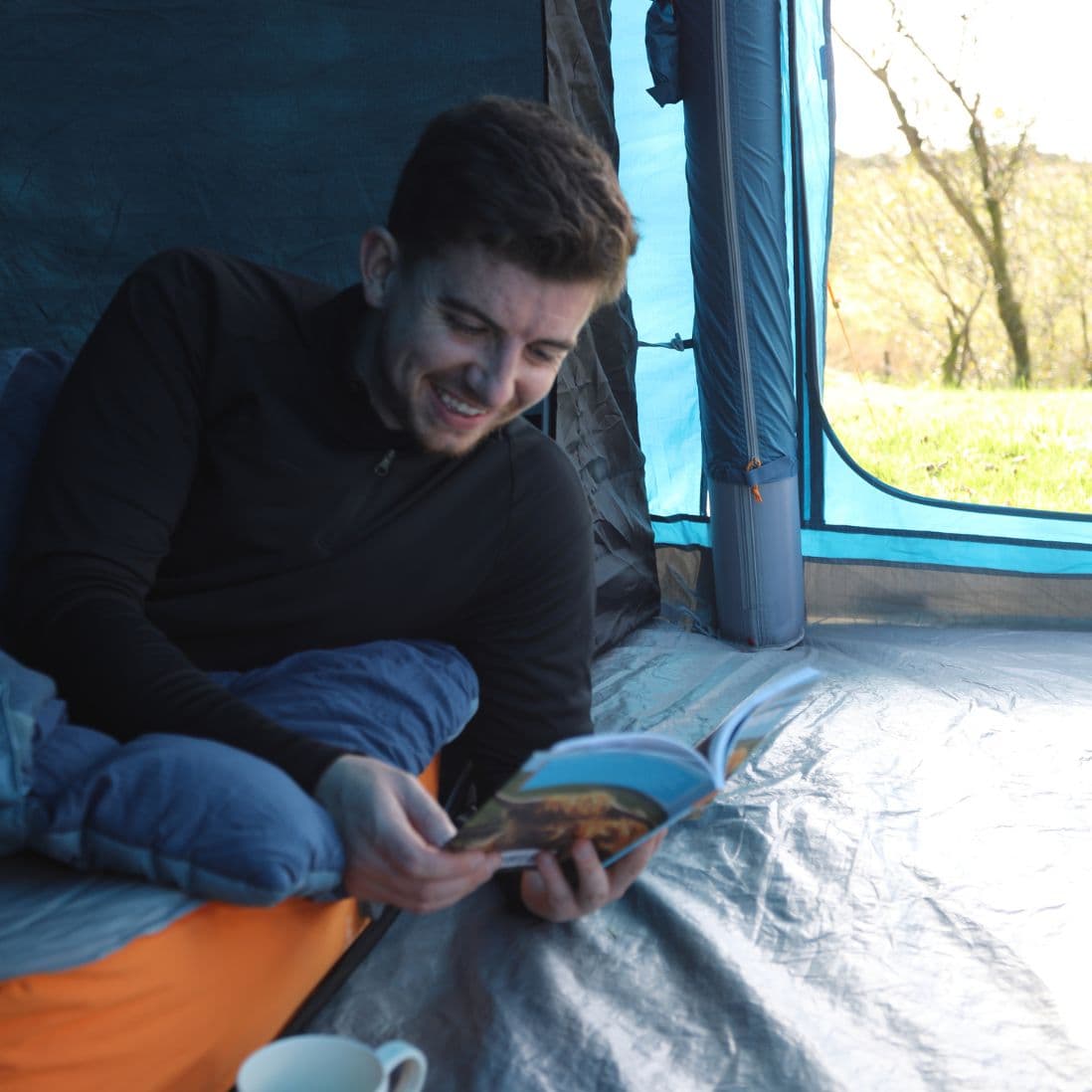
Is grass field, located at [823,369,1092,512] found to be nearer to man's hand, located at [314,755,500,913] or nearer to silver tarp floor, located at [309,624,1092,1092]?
silver tarp floor, located at [309,624,1092,1092]

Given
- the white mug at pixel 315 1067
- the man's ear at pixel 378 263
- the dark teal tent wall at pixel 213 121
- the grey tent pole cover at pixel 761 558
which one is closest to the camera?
the white mug at pixel 315 1067

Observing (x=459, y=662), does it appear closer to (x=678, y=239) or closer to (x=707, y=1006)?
(x=707, y=1006)

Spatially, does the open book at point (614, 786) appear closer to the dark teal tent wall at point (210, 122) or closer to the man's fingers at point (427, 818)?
the man's fingers at point (427, 818)

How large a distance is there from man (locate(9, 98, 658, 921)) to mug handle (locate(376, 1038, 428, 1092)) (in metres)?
0.26

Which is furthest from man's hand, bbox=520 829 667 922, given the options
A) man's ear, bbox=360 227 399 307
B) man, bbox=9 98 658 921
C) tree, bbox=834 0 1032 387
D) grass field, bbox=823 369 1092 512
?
tree, bbox=834 0 1032 387

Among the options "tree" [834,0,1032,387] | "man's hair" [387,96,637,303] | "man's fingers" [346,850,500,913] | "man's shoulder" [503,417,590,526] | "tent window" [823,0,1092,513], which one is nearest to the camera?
"man's fingers" [346,850,500,913]

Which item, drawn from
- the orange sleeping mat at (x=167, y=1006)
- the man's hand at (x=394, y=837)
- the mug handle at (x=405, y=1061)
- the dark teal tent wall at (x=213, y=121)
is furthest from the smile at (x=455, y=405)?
the dark teal tent wall at (x=213, y=121)

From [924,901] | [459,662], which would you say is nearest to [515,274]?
[459,662]

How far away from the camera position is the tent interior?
1.29 meters

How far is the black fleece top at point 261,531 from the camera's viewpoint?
1187 millimetres

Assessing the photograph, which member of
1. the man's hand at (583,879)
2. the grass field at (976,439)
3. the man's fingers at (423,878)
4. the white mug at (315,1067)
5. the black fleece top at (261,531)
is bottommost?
the grass field at (976,439)

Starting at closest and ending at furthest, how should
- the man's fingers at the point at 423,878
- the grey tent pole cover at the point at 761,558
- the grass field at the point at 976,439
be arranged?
1. the man's fingers at the point at 423,878
2. the grey tent pole cover at the point at 761,558
3. the grass field at the point at 976,439

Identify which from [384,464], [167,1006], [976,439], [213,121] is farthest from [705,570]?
[976,439]

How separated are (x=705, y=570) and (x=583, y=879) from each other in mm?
1771
